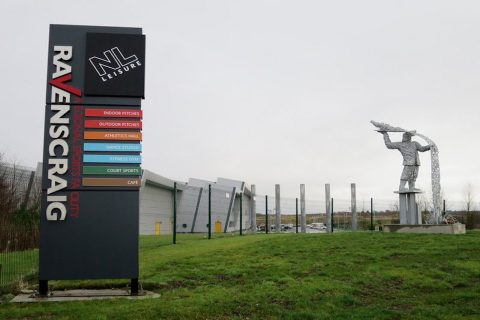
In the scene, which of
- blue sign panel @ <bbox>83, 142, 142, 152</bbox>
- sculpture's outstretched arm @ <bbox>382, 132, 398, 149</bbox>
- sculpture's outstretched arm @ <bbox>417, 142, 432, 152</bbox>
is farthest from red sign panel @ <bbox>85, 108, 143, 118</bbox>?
sculpture's outstretched arm @ <bbox>417, 142, 432, 152</bbox>

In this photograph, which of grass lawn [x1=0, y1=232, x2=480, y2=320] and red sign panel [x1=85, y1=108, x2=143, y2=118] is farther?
red sign panel [x1=85, y1=108, x2=143, y2=118]

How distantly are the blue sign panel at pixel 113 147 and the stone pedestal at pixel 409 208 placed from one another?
579 inches

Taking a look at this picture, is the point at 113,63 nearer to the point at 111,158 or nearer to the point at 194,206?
the point at 111,158

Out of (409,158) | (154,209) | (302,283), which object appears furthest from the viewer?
(154,209)

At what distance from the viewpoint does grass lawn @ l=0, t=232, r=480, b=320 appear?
790cm

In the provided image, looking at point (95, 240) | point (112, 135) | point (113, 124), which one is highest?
point (113, 124)

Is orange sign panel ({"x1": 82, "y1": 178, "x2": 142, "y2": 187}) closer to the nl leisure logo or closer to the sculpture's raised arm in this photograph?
the nl leisure logo

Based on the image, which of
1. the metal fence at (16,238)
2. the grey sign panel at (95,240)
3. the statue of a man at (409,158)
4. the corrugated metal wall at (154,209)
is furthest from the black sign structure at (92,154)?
the corrugated metal wall at (154,209)

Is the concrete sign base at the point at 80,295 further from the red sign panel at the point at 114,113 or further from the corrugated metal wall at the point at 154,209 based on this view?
the corrugated metal wall at the point at 154,209

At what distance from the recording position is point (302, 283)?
1018 centimetres

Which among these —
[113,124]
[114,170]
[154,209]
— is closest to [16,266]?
[114,170]

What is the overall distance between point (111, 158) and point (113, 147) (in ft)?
0.77

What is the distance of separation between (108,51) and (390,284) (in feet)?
25.4

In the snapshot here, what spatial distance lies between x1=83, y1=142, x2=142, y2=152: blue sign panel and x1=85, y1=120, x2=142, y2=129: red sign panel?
363 mm
